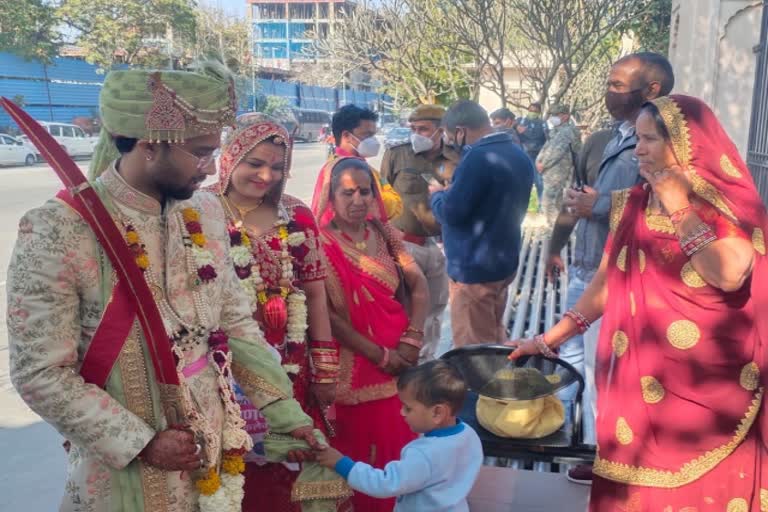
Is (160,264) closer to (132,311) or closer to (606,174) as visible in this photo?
(132,311)

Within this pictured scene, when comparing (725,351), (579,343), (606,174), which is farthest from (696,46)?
(725,351)

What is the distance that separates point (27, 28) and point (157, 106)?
30.8 m

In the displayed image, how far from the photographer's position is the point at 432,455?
7.16ft

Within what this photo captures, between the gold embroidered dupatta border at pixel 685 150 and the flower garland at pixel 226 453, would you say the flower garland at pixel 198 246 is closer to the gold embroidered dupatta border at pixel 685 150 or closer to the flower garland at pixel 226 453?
the flower garland at pixel 226 453

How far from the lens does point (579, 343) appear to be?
16.3ft

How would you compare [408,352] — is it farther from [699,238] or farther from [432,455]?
[699,238]

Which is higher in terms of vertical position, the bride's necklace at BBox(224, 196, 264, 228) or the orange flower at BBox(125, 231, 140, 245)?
the orange flower at BBox(125, 231, 140, 245)

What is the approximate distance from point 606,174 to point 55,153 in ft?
8.86

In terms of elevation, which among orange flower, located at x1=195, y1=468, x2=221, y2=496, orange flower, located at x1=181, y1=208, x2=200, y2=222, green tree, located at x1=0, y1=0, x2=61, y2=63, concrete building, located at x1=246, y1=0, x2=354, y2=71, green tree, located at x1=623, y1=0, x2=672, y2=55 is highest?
concrete building, located at x1=246, y1=0, x2=354, y2=71

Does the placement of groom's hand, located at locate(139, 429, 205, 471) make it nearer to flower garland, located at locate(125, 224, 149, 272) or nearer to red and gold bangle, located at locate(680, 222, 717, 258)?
flower garland, located at locate(125, 224, 149, 272)

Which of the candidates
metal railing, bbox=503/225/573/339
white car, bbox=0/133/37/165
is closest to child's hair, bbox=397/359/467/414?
metal railing, bbox=503/225/573/339

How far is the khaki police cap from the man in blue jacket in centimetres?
68

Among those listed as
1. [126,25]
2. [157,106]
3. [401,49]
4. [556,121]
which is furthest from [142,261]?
[126,25]

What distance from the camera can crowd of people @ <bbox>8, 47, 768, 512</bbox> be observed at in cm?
159
